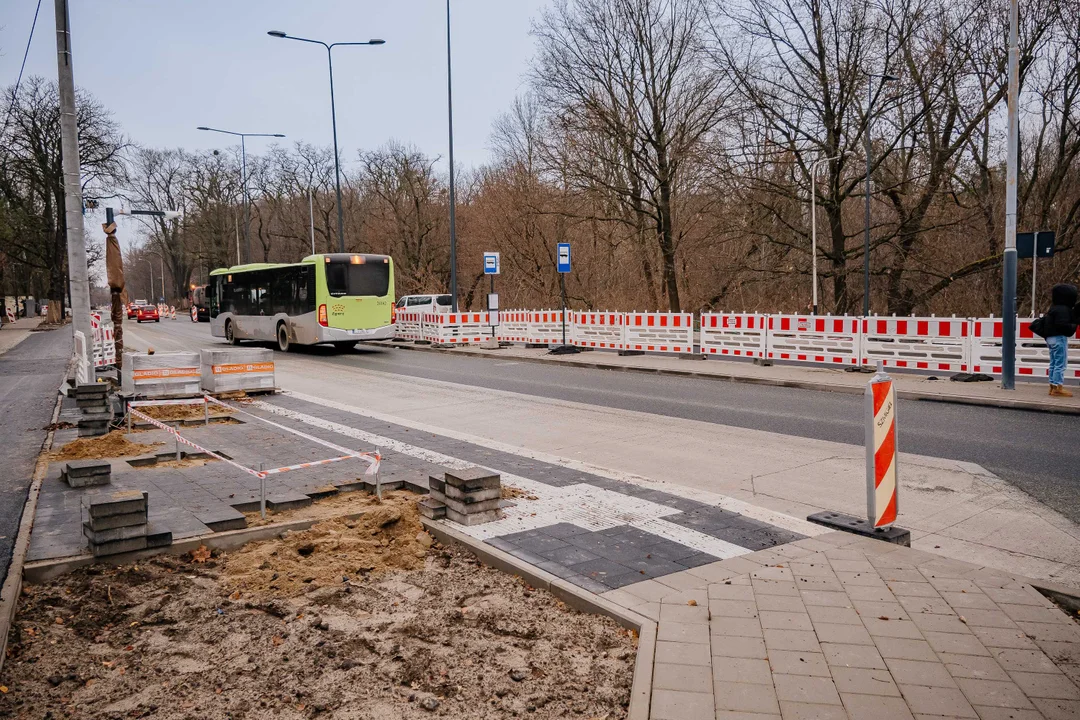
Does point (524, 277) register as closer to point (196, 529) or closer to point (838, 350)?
point (838, 350)

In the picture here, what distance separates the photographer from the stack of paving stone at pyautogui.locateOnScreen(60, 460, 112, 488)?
7793mm

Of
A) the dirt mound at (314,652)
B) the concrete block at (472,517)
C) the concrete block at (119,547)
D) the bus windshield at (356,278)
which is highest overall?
the bus windshield at (356,278)

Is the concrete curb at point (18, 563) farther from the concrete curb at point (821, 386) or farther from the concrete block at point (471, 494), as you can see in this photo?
the concrete curb at point (821, 386)

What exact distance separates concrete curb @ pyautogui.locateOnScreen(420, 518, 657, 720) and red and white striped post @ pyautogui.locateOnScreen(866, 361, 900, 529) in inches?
95.7

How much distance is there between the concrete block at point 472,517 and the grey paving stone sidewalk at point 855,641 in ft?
5.74

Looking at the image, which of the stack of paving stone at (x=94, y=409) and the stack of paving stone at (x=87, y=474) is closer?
the stack of paving stone at (x=87, y=474)

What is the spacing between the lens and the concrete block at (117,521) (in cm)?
555

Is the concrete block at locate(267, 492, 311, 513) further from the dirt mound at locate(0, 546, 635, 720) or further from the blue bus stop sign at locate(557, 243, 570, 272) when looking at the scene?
the blue bus stop sign at locate(557, 243, 570, 272)

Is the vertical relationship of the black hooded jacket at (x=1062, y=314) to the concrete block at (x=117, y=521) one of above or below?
above

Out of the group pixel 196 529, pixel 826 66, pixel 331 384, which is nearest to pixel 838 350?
pixel 331 384

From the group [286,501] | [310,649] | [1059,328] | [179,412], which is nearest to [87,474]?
[286,501]

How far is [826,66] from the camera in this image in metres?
27.8

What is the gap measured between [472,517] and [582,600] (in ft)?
5.93

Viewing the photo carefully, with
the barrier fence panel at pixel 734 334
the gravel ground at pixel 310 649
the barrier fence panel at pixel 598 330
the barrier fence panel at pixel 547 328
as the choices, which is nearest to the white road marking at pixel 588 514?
the gravel ground at pixel 310 649
